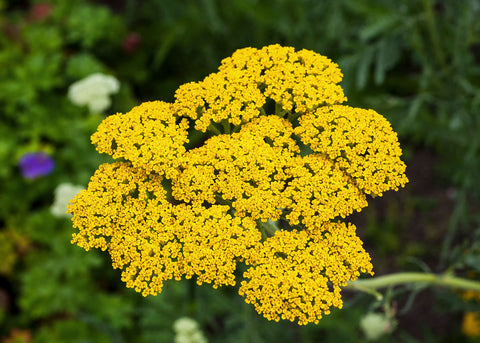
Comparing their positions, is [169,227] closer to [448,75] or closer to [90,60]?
[448,75]

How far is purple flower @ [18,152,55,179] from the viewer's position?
5.57m

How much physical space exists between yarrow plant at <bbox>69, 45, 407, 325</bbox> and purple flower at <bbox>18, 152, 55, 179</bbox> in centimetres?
368

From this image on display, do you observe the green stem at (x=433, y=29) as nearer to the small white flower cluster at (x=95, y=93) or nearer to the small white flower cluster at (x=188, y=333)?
the small white flower cluster at (x=95, y=93)

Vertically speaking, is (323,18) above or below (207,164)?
above

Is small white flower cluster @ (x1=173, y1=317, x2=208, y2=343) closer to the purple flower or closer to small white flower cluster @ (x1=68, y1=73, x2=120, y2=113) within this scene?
small white flower cluster @ (x1=68, y1=73, x2=120, y2=113)

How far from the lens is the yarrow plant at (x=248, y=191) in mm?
2043

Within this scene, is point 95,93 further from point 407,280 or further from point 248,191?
point 407,280

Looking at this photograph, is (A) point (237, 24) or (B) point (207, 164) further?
(A) point (237, 24)

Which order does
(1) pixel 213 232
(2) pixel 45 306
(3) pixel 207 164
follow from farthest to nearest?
(2) pixel 45 306, (3) pixel 207 164, (1) pixel 213 232

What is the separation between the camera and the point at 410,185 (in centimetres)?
646

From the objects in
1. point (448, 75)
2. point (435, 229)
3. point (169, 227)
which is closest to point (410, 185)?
point (435, 229)

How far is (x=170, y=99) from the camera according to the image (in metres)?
6.53

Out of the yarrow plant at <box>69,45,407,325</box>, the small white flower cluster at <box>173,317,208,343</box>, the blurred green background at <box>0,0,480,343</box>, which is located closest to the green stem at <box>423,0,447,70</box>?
the blurred green background at <box>0,0,480,343</box>

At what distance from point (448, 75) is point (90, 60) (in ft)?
13.8
